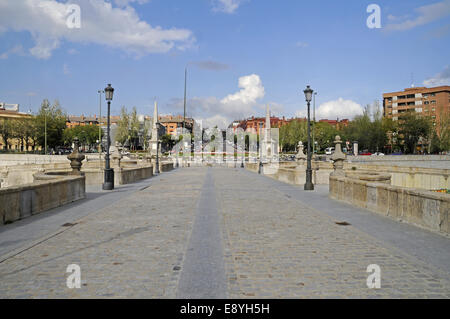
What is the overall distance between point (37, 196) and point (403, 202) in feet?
32.3

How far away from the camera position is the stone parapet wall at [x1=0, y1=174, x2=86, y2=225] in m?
9.02

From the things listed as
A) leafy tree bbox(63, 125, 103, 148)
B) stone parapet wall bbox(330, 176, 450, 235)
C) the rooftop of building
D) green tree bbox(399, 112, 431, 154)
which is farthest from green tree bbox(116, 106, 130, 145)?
stone parapet wall bbox(330, 176, 450, 235)

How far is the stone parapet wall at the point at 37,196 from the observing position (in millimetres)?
9023

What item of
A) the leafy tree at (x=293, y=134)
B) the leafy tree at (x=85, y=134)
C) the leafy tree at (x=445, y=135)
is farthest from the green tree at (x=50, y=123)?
the leafy tree at (x=445, y=135)

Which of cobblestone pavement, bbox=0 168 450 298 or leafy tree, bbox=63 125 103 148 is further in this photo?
leafy tree, bbox=63 125 103 148

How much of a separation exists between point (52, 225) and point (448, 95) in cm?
11653

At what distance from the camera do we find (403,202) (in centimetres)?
933

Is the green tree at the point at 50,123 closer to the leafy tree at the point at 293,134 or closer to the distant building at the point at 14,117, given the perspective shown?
the distant building at the point at 14,117

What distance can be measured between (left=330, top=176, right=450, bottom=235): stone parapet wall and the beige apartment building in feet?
308

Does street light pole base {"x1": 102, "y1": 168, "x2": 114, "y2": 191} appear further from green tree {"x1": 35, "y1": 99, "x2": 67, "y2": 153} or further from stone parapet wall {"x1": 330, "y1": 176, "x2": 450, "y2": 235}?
green tree {"x1": 35, "y1": 99, "x2": 67, "y2": 153}

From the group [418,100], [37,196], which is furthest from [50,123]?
[418,100]
